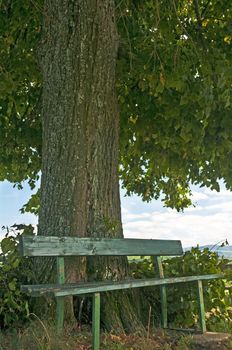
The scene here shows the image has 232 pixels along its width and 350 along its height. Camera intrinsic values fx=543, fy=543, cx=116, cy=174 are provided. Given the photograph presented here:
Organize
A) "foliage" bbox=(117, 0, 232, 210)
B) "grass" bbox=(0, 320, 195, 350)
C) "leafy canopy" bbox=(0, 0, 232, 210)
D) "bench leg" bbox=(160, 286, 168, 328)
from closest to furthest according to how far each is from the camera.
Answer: "grass" bbox=(0, 320, 195, 350) → "bench leg" bbox=(160, 286, 168, 328) → "foliage" bbox=(117, 0, 232, 210) → "leafy canopy" bbox=(0, 0, 232, 210)

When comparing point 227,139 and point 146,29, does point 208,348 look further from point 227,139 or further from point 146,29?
point 146,29

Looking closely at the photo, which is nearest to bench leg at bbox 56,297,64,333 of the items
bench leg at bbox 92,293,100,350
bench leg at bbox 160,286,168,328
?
bench leg at bbox 92,293,100,350

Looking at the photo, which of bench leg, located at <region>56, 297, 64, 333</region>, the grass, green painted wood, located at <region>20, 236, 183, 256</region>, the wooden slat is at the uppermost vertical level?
green painted wood, located at <region>20, 236, 183, 256</region>

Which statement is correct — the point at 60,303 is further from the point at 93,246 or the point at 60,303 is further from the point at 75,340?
the point at 93,246

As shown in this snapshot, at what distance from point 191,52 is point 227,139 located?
1494 mm

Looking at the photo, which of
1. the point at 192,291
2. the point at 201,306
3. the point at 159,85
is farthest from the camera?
the point at 159,85

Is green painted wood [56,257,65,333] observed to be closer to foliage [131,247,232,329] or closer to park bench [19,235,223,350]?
park bench [19,235,223,350]

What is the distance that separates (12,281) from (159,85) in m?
3.35

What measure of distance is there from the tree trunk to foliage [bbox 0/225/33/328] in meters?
0.28

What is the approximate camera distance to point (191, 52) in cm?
786

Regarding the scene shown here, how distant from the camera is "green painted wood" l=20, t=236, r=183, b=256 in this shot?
15.7 ft

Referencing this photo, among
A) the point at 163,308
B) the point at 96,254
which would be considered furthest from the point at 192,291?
the point at 96,254

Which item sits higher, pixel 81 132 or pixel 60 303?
pixel 81 132

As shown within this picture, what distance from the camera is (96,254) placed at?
531 centimetres
